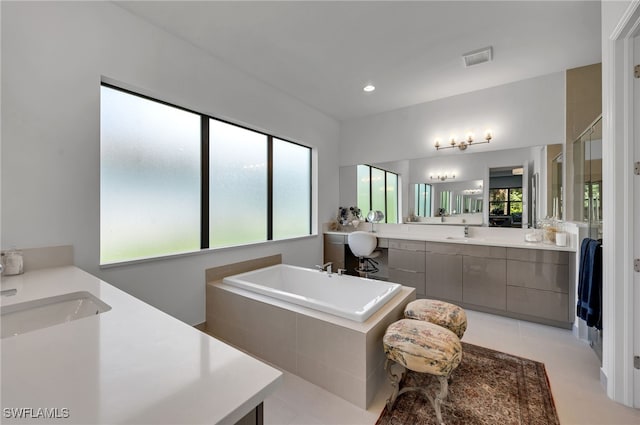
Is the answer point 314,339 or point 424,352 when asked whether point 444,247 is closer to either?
point 424,352

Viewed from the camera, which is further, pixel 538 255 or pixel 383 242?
pixel 383 242

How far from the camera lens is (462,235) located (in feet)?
12.2

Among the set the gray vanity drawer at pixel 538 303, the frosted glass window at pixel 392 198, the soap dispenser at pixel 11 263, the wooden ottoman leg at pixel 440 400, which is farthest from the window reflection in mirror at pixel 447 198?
the soap dispenser at pixel 11 263

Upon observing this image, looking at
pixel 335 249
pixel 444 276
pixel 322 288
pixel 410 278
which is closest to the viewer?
pixel 322 288

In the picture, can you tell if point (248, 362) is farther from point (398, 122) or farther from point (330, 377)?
point (398, 122)

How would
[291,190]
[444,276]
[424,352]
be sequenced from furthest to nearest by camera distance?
[291,190] < [444,276] < [424,352]

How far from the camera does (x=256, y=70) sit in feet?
9.84

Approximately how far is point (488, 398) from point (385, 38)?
9.84ft

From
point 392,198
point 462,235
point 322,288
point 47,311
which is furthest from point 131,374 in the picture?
point 392,198

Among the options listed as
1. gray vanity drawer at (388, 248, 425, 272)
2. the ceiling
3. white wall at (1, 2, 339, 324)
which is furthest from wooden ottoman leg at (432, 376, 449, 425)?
the ceiling

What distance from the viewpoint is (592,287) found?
1.97m

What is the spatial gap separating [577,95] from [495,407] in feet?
11.0

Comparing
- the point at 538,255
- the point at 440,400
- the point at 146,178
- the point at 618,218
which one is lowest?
the point at 440,400

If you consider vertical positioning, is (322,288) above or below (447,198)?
below
